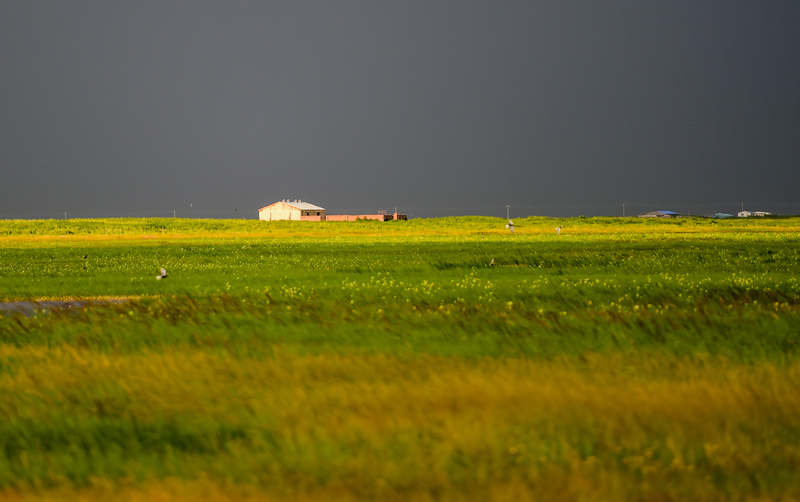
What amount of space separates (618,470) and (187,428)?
14.1ft

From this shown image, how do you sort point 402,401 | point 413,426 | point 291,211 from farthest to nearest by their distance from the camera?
1. point 291,211
2. point 402,401
3. point 413,426

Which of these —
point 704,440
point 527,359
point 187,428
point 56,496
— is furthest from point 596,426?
point 56,496

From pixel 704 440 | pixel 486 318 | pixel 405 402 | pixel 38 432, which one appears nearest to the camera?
pixel 704 440

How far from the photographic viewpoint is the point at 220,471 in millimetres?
5543

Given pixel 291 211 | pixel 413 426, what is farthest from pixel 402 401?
pixel 291 211

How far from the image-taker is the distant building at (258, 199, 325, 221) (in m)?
190

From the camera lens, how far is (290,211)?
19162 cm

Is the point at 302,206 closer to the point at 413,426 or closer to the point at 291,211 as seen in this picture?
the point at 291,211

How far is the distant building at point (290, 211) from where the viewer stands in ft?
624

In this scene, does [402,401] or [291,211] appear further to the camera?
[291,211]

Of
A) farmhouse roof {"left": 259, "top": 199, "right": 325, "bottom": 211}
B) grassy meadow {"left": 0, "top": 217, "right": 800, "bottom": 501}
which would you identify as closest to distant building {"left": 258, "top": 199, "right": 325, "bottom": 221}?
farmhouse roof {"left": 259, "top": 199, "right": 325, "bottom": 211}

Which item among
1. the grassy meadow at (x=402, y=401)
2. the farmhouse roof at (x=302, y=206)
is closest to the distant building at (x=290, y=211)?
the farmhouse roof at (x=302, y=206)

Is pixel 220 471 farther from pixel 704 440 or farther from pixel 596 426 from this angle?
pixel 704 440

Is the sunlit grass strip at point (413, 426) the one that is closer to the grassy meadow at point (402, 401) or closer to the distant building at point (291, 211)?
the grassy meadow at point (402, 401)
